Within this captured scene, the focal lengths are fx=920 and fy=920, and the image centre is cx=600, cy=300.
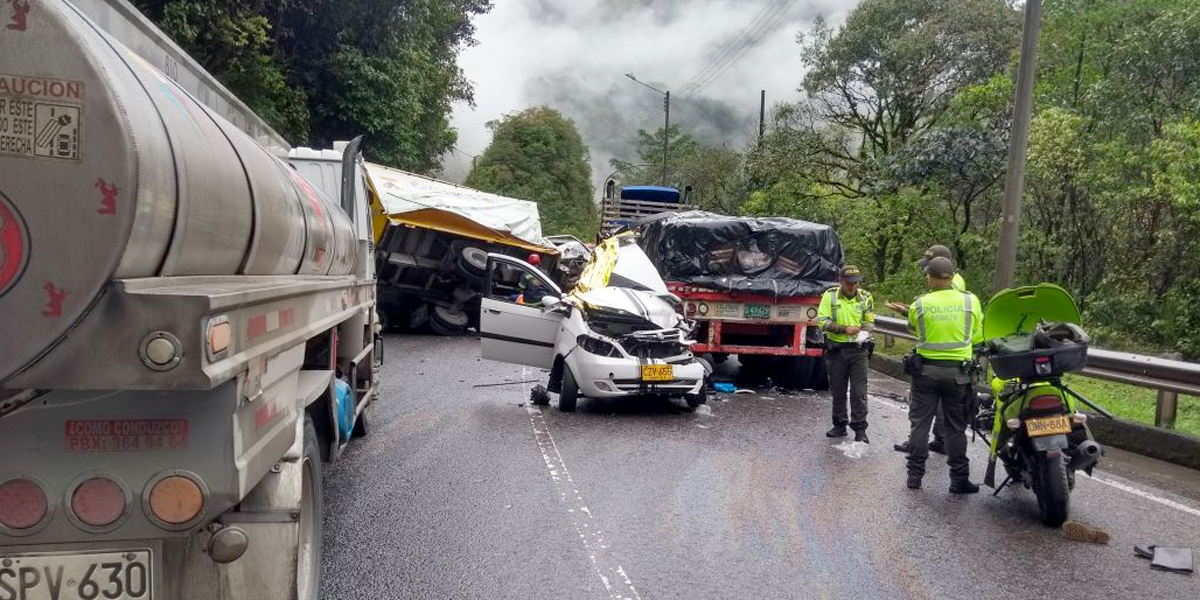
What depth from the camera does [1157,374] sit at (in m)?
8.33

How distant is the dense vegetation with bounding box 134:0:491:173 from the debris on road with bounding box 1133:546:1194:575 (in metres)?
13.4

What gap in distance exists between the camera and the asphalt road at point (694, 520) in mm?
4695

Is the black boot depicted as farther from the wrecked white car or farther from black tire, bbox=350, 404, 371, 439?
black tire, bbox=350, 404, 371, 439

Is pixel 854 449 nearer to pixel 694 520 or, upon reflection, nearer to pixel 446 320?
pixel 694 520

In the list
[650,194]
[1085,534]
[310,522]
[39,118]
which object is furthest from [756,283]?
[650,194]

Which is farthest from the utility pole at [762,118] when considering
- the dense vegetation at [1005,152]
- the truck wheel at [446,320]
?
the truck wheel at [446,320]

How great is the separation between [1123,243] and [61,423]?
1619 centimetres

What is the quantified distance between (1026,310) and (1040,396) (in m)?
0.70

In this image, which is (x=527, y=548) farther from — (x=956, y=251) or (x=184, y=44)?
(x=956, y=251)

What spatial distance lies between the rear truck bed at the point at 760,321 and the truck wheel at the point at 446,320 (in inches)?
263

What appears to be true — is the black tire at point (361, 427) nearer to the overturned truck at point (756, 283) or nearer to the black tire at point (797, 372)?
the overturned truck at point (756, 283)

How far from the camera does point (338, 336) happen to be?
5.69m

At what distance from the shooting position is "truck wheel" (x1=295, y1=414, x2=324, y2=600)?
3750 millimetres

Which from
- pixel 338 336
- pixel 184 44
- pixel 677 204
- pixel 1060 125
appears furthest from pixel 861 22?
pixel 338 336
